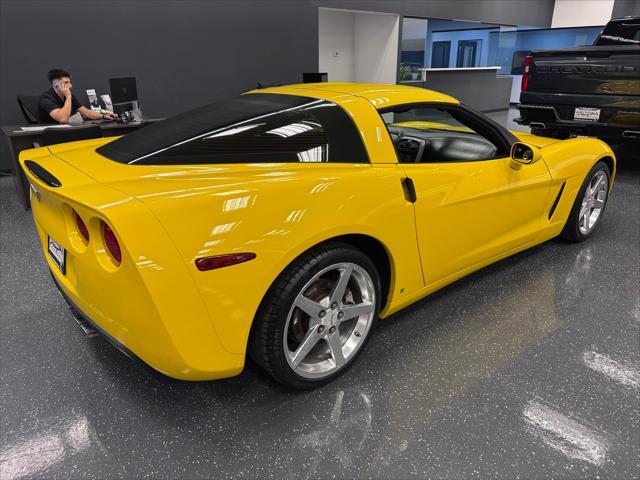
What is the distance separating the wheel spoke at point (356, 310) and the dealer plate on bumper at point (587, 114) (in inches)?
167

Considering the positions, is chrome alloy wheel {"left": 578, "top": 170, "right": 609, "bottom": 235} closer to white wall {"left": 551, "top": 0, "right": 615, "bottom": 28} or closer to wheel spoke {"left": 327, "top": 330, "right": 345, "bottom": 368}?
wheel spoke {"left": 327, "top": 330, "right": 345, "bottom": 368}

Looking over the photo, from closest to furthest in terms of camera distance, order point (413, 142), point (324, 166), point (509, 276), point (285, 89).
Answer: point (324, 166) → point (285, 89) → point (413, 142) → point (509, 276)

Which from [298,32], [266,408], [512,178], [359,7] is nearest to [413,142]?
[512,178]

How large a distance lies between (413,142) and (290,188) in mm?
1338

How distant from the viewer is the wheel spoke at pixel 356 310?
1.92 m

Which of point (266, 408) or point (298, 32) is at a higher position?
point (298, 32)

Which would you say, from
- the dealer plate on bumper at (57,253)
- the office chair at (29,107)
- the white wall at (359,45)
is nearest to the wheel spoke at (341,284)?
the dealer plate on bumper at (57,253)

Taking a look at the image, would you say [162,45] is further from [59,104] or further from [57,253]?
[57,253]

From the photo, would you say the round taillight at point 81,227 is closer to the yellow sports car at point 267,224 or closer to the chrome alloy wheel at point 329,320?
the yellow sports car at point 267,224

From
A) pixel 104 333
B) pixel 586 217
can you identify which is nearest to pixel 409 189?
pixel 104 333

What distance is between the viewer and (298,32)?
27.9ft

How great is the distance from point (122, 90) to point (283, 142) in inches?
183

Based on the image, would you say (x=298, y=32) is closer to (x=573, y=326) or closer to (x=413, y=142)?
(x=413, y=142)

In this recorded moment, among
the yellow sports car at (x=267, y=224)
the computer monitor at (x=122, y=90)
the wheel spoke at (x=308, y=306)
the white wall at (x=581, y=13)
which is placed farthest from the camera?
the white wall at (x=581, y=13)
